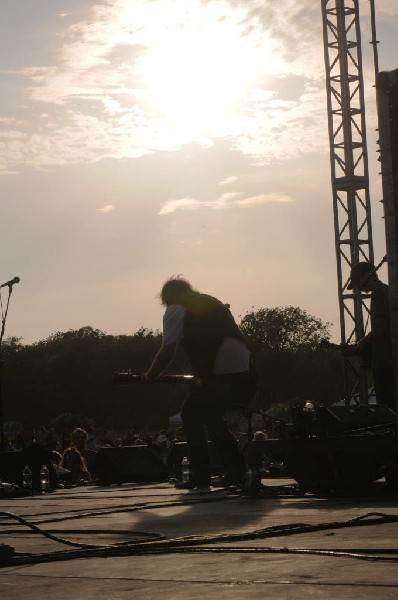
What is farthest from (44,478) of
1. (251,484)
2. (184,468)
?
(251,484)

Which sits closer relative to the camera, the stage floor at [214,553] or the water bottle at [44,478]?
the stage floor at [214,553]

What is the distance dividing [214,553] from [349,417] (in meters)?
3.78

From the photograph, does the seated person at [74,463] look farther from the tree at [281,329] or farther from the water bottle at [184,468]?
the tree at [281,329]

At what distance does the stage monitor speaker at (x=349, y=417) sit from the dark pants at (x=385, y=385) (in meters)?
1.45

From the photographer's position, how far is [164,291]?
8875mm

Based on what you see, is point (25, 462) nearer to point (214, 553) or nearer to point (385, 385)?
point (385, 385)

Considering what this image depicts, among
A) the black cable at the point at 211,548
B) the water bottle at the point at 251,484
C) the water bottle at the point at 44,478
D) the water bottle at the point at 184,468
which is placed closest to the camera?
the black cable at the point at 211,548

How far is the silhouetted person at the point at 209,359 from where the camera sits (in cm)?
873

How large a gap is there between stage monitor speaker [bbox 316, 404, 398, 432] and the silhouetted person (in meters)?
1.01

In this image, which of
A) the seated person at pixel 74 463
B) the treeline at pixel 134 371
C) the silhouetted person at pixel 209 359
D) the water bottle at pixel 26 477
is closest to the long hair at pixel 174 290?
the silhouetted person at pixel 209 359

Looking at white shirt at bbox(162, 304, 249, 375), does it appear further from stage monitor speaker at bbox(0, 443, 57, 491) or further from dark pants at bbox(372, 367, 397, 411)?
stage monitor speaker at bbox(0, 443, 57, 491)

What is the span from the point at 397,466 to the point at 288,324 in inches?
3003

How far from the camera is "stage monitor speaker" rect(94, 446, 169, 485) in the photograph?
11102 millimetres

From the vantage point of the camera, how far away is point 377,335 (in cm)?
945
